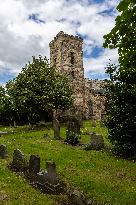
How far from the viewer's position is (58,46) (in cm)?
7038

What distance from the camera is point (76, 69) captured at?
69.7 metres

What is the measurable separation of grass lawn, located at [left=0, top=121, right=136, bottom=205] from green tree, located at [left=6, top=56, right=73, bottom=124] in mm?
19032

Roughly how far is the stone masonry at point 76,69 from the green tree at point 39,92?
1693 centimetres

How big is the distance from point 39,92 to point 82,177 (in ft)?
93.9

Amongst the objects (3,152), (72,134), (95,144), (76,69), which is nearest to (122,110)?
(95,144)

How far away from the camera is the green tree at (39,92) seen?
153 feet

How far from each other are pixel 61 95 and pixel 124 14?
38.8 meters

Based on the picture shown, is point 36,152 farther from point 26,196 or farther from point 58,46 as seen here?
point 58,46

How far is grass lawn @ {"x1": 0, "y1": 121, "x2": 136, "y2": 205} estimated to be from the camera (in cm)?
1653

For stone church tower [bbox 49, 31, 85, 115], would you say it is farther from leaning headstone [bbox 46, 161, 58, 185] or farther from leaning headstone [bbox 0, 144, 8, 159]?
leaning headstone [bbox 46, 161, 58, 185]

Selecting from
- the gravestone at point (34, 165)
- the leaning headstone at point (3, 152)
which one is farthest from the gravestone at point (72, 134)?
the gravestone at point (34, 165)

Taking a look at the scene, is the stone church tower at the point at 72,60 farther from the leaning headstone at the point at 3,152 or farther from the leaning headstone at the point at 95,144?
the leaning headstone at the point at 3,152

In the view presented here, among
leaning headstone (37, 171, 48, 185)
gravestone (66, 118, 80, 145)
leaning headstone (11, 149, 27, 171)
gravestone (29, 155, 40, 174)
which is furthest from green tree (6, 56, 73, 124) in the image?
leaning headstone (37, 171, 48, 185)

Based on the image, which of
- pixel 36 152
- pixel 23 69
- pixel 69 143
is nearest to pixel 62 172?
pixel 36 152
